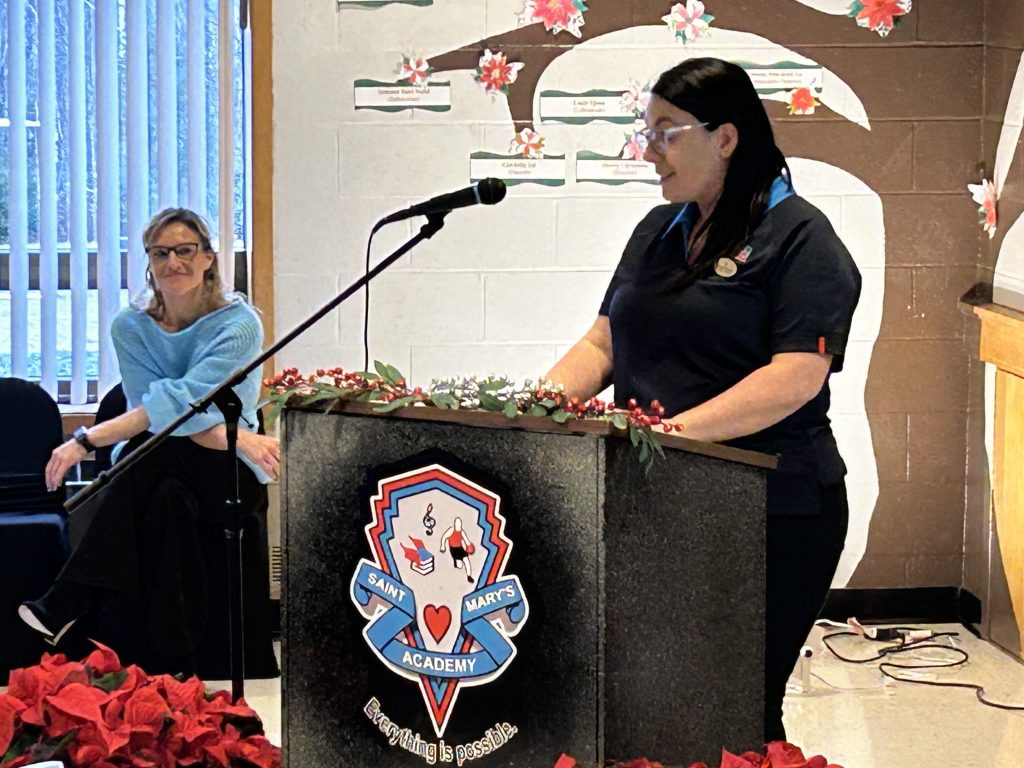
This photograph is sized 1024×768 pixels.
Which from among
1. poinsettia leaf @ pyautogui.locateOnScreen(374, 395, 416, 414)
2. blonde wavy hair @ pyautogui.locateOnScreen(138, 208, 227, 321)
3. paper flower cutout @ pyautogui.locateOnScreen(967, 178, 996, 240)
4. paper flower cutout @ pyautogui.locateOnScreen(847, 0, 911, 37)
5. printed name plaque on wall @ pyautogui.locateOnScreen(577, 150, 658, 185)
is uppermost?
paper flower cutout @ pyautogui.locateOnScreen(847, 0, 911, 37)

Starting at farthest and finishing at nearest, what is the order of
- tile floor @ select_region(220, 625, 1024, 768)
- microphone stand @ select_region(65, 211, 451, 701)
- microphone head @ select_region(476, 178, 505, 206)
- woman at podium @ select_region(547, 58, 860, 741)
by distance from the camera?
tile floor @ select_region(220, 625, 1024, 768) → woman at podium @ select_region(547, 58, 860, 741) → microphone stand @ select_region(65, 211, 451, 701) → microphone head @ select_region(476, 178, 505, 206)

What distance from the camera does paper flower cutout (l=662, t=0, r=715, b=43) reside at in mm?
4527

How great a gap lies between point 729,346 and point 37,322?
277 centimetres

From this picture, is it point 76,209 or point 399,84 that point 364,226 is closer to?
point 399,84

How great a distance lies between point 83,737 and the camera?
1.97 metres

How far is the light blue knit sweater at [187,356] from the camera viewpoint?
410 centimetres

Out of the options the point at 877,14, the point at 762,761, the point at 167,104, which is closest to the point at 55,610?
the point at 167,104

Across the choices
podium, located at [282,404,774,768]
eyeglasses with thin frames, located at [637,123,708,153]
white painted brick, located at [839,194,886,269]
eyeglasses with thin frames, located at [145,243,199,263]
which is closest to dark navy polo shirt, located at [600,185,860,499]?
eyeglasses with thin frames, located at [637,123,708,153]

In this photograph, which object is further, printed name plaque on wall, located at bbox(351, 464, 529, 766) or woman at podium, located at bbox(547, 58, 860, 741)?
woman at podium, located at bbox(547, 58, 860, 741)

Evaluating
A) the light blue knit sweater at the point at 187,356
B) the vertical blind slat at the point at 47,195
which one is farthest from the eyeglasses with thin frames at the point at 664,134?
the vertical blind slat at the point at 47,195

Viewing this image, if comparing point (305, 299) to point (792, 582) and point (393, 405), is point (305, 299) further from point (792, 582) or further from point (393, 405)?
point (393, 405)

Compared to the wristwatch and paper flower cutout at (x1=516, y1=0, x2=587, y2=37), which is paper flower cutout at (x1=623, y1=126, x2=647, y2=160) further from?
the wristwatch

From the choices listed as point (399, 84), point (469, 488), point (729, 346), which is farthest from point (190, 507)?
point (469, 488)

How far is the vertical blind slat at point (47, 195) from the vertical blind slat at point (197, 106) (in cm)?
38
